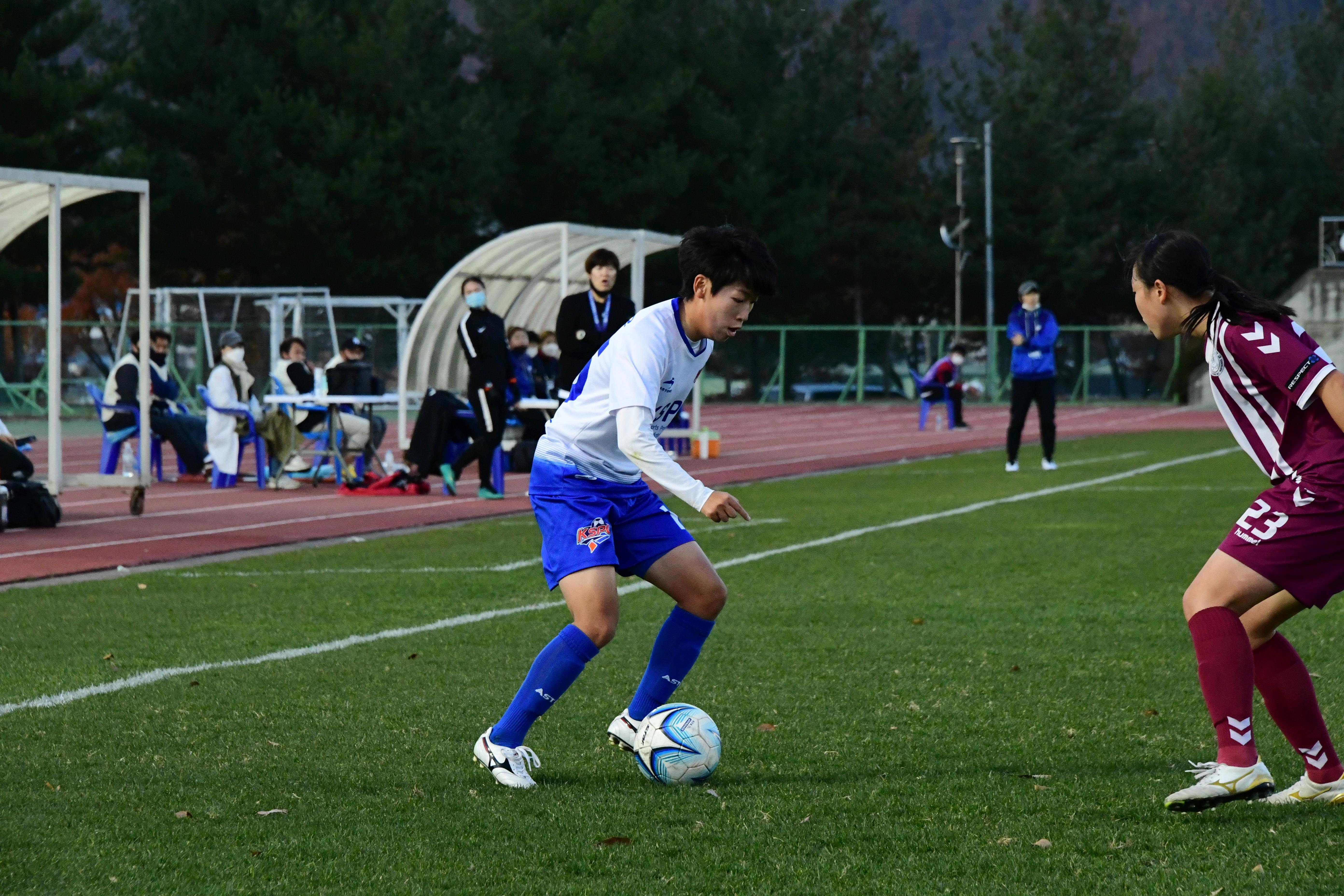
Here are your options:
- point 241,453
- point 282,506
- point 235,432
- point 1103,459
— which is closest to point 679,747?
point 282,506

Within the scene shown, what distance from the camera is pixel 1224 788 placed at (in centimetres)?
467

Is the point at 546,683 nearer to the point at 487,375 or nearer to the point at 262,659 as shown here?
the point at 262,659

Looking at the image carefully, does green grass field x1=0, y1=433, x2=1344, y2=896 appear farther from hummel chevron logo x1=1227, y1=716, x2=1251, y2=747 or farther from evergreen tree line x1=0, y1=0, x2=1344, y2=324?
evergreen tree line x1=0, y1=0, x2=1344, y2=324

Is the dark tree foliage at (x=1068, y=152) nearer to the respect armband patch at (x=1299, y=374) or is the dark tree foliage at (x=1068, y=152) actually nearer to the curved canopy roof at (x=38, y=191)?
the curved canopy roof at (x=38, y=191)

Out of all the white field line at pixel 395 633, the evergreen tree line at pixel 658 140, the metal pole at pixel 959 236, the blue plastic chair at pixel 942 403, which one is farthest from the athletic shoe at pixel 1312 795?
the metal pole at pixel 959 236

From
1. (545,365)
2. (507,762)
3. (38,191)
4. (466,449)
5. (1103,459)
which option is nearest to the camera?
(507,762)

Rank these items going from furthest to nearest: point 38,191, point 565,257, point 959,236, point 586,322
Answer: point 959,236, point 565,257, point 586,322, point 38,191

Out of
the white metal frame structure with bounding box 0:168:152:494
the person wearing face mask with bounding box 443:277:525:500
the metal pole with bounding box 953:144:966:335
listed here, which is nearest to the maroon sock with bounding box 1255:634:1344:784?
the white metal frame structure with bounding box 0:168:152:494

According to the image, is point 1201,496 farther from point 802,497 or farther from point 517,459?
point 517,459

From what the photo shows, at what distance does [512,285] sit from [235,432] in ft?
20.3

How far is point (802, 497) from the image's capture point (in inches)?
640

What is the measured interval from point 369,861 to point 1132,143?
219ft

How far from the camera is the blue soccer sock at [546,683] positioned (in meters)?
5.25

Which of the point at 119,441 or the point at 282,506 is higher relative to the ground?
the point at 119,441
